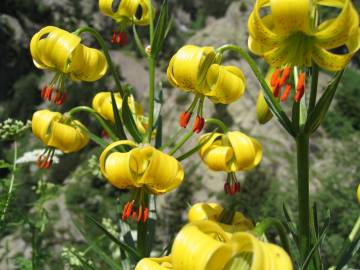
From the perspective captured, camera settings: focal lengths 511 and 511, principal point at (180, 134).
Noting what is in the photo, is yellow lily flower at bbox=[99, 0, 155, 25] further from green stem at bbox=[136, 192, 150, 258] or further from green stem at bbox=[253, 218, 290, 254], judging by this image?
green stem at bbox=[253, 218, 290, 254]

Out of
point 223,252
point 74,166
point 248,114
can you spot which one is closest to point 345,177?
point 248,114

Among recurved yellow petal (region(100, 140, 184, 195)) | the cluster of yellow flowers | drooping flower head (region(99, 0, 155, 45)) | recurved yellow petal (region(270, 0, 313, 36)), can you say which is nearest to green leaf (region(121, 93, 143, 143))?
recurved yellow petal (region(100, 140, 184, 195))

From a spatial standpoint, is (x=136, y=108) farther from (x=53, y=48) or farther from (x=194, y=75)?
(x=194, y=75)

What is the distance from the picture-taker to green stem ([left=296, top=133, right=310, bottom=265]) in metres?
0.70

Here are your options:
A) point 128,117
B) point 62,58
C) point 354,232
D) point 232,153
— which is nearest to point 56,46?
point 62,58

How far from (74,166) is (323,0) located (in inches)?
790

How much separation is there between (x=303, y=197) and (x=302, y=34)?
0.23m

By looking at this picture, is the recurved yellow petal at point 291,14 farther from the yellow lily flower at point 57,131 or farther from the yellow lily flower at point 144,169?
the yellow lily flower at point 57,131

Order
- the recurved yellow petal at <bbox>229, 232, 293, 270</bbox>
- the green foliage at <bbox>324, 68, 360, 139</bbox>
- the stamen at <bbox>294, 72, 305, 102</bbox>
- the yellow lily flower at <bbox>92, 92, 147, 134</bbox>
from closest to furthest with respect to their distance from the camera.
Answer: the recurved yellow petal at <bbox>229, 232, 293, 270</bbox> < the stamen at <bbox>294, 72, 305, 102</bbox> < the yellow lily flower at <bbox>92, 92, 147, 134</bbox> < the green foliage at <bbox>324, 68, 360, 139</bbox>

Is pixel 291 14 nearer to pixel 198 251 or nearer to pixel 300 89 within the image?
pixel 300 89

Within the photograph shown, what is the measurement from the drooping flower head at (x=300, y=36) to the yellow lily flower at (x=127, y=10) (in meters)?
0.49

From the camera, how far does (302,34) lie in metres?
0.70

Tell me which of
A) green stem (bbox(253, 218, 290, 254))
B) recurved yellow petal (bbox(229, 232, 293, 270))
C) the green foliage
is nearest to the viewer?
recurved yellow petal (bbox(229, 232, 293, 270))

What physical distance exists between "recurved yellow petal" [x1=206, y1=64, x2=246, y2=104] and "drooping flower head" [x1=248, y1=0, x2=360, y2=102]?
14cm
